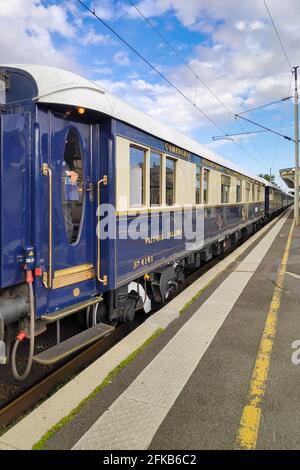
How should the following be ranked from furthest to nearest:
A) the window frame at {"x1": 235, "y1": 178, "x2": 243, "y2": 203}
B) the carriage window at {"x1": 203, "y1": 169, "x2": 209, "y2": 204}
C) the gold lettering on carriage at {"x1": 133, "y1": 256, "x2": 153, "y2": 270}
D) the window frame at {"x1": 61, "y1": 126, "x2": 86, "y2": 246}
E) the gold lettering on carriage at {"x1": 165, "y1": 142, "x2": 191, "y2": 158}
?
the window frame at {"x1": 235, "y1": 178, "x2": 243, "y2": 203} < the carriage window at {"x1": 203, "y1": 169, "x2": 209, "y2": 204} < the gold lettering on carriage at {"x1": 165, "y1": 142, "x2": 191, "y2": 158} < the gold lettering on carriage at {"x1": 133, "y1": 256, "x2": 153, "y2": 270} < the window frame at {"x1": 61, "y1": 126, "x2": 86, "y2": 246}

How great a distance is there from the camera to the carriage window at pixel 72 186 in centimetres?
409

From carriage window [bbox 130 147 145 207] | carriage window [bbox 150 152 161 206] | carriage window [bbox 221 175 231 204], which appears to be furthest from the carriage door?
carriage window [bbox 221 175 231 204]

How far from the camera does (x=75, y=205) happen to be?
168 inches

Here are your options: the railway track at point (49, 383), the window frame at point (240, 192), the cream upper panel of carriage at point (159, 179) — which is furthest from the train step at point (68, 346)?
the window frame at point (240, 192)

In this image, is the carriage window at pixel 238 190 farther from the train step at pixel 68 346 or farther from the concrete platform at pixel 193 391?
the train step at pixel 68 346

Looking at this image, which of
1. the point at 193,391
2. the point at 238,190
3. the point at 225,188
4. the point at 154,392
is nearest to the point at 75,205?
the point at 154,392

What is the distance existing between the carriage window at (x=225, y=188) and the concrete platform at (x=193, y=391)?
5237 millimetres

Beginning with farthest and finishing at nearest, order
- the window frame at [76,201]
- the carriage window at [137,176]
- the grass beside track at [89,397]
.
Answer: the carriage window at [137,176], the window frame at [76,201], the grass beside track at [89,397]

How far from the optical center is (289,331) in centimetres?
516

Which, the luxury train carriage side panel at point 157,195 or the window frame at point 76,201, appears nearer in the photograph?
the window frame at point 76,201

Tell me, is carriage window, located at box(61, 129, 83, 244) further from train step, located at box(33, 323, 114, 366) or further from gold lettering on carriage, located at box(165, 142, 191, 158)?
gold lettering on carriage, located at box(165, 142, 191, 158)

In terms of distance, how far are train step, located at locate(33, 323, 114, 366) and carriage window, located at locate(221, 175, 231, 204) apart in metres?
7.21

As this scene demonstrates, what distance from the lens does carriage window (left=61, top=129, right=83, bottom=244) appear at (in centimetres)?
409
